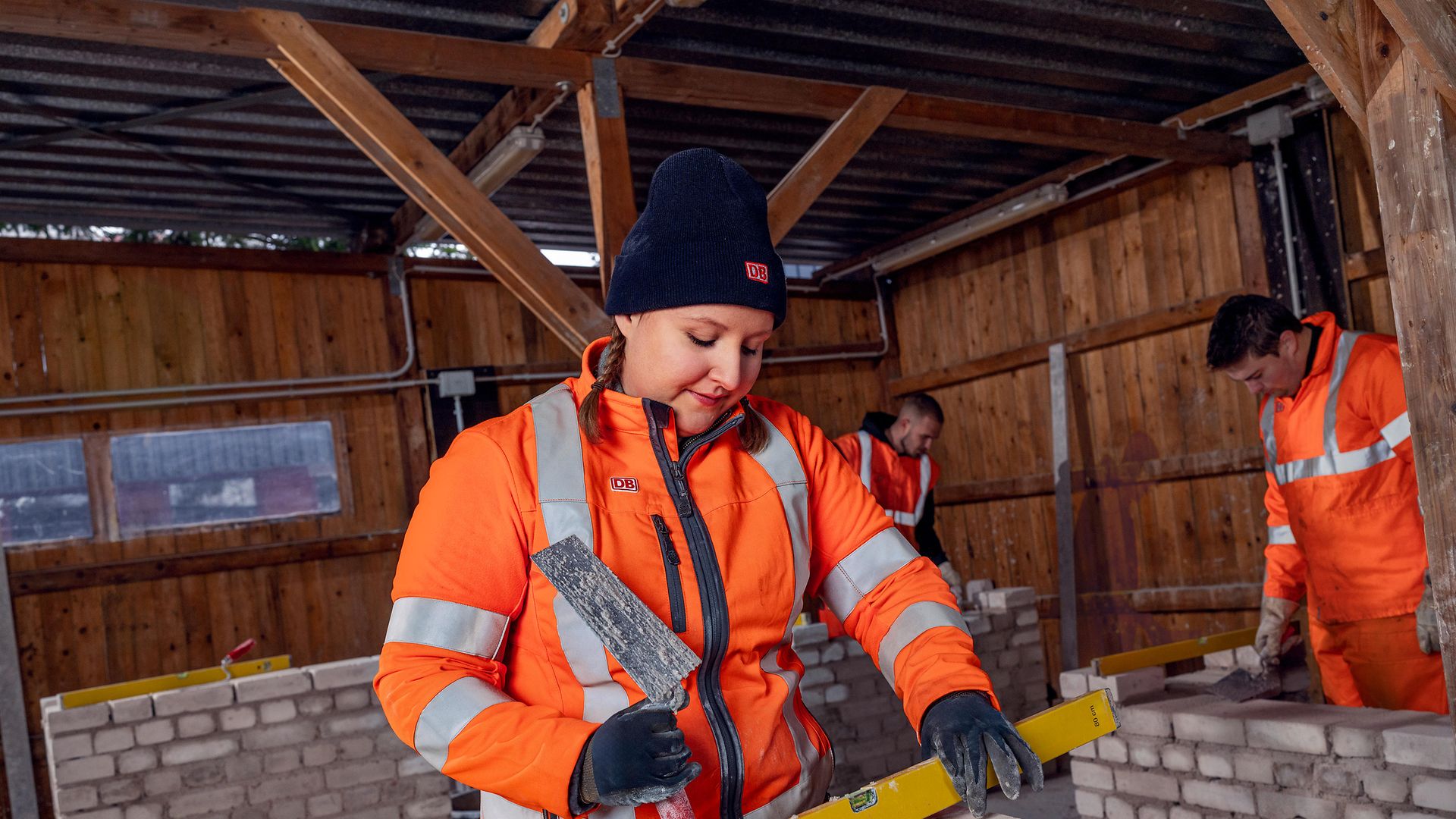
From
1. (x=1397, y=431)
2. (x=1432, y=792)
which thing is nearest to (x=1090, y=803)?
(x=1432, y=792)

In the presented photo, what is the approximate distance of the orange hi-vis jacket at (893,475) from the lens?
704cm

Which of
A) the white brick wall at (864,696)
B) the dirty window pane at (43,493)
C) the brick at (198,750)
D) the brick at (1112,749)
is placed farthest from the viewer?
the dirty window pane at (43,493)

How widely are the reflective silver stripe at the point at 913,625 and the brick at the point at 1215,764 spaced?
88.2 inches

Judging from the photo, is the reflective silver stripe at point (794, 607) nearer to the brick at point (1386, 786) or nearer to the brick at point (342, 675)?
the brick at point (1386, 786)

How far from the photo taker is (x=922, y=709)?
1.78 meters

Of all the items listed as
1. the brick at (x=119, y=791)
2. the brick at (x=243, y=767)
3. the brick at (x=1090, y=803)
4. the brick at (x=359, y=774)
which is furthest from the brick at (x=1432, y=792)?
the brick at (x=119, y=791)

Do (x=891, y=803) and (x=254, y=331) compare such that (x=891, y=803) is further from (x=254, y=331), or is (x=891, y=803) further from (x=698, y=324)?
(x=254, y=331)

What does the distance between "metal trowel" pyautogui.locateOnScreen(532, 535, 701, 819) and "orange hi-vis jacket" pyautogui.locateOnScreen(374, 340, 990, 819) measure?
0.06 meters

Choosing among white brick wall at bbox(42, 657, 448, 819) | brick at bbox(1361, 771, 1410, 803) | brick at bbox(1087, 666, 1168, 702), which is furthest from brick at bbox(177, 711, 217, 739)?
brick at bbox(1361, 771, 1410, 803)

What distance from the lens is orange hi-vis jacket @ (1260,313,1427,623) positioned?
147 inches

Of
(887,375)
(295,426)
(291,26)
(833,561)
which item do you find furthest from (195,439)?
(833,561)

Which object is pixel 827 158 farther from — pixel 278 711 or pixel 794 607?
pixel 794 607

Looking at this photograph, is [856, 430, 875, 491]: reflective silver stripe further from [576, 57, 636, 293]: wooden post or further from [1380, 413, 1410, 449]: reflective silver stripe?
[1380, 413, 1410, 449]: reflective silver stripe

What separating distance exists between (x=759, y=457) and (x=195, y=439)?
7.20m
